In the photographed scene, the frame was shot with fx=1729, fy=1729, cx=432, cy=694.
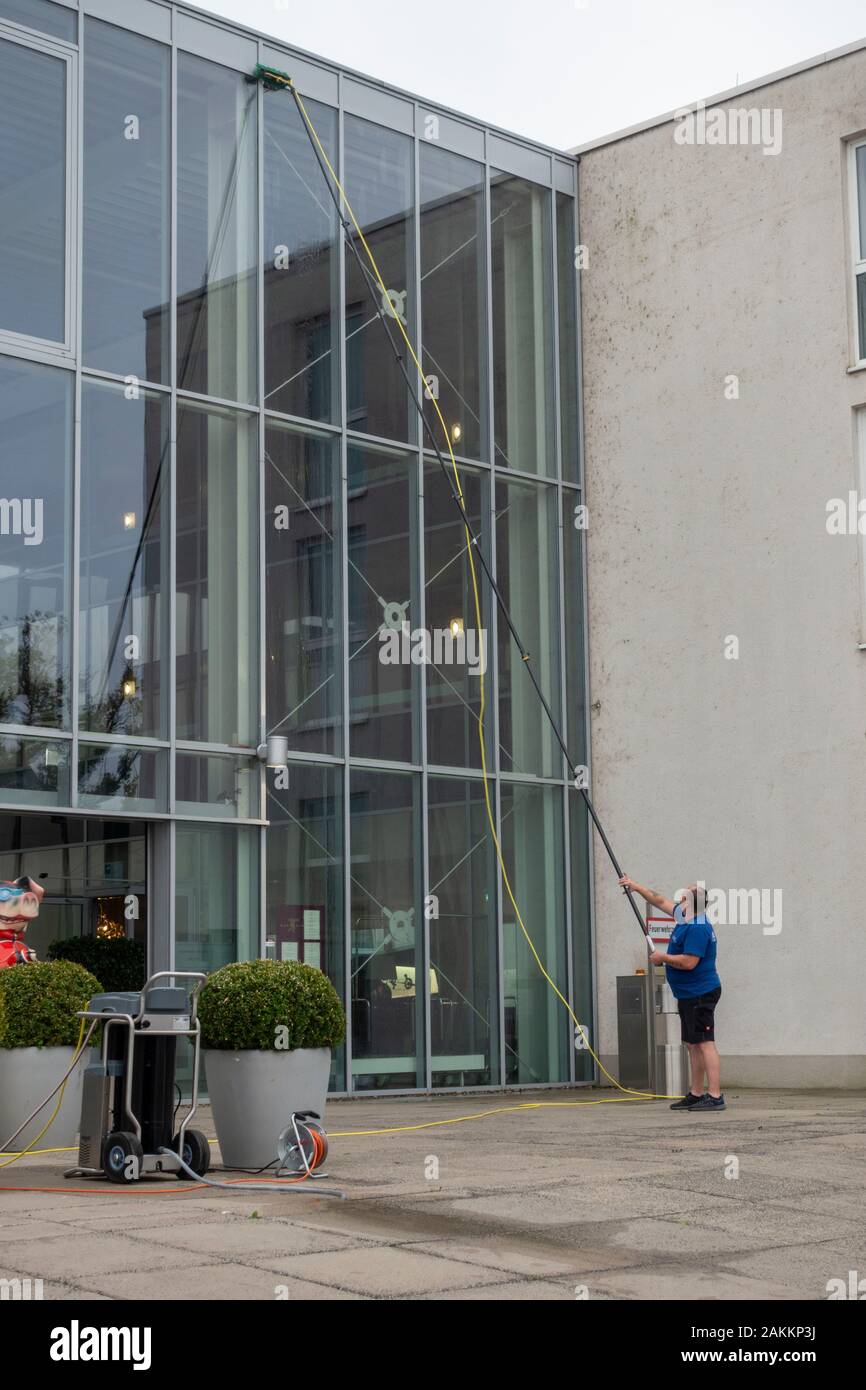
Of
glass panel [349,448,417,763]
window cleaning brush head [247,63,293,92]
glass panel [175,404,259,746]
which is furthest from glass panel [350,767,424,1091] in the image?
window cleaning brush head [247,63,293,92]

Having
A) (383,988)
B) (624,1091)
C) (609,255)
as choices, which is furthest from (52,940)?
(609,255)

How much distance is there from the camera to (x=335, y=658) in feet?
51.7

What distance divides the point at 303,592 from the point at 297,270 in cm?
302

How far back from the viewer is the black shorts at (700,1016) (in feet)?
41.8

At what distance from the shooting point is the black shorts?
12.7 meters

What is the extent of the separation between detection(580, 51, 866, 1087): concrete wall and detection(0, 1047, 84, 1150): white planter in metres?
7.75

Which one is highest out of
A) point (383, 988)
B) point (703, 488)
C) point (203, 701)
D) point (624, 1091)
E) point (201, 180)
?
point (201, 180)

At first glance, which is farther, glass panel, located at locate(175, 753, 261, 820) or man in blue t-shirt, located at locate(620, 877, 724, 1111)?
glass panel, located at locate(175, 753, 261, 820)

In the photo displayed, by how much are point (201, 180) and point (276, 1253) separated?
37.4ft

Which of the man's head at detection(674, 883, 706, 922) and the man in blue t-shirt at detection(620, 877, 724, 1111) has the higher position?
the man's head at detection(674, 883, 706, 922)

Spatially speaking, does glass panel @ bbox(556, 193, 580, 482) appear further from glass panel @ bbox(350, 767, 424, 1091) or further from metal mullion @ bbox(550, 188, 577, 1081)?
glass panel @ bbox(350, 767, 424, 1091)

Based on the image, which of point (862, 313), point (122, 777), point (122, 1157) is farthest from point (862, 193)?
point (122, 1157)
